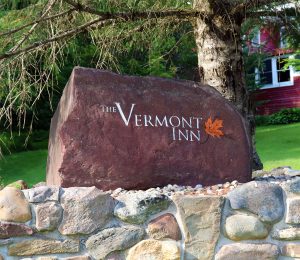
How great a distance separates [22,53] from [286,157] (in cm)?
723

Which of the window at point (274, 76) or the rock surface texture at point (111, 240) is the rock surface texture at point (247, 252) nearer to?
the rock surface texture at point (111, 240)

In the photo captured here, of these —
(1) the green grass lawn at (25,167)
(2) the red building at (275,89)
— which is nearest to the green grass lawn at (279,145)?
(2) the red building at (275,89)

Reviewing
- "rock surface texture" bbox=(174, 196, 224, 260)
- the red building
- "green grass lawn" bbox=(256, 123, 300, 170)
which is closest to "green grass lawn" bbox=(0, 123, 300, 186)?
"green grass lawn" bbox=(256, 123, 300, 170)

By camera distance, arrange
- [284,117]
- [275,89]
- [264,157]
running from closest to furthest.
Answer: [264,157], [284,117], [275,89]

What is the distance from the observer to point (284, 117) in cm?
1758

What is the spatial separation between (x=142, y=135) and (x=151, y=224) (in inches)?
30.6

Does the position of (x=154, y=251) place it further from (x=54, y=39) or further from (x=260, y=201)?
(x=54, y=39)

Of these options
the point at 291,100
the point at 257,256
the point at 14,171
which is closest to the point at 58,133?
the point at 257,256

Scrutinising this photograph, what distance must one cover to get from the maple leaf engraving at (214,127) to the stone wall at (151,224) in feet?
2.34

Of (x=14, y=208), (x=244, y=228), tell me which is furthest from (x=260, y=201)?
(x=14, y=208)

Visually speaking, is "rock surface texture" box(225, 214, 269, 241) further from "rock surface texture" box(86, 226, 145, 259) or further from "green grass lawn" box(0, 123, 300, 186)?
"green grass lawn" box(0, 123, 300, 186)

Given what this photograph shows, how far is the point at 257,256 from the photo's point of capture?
10.7ft

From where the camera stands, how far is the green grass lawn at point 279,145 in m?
9.74

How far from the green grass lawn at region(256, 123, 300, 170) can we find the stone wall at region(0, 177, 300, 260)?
547 cm
